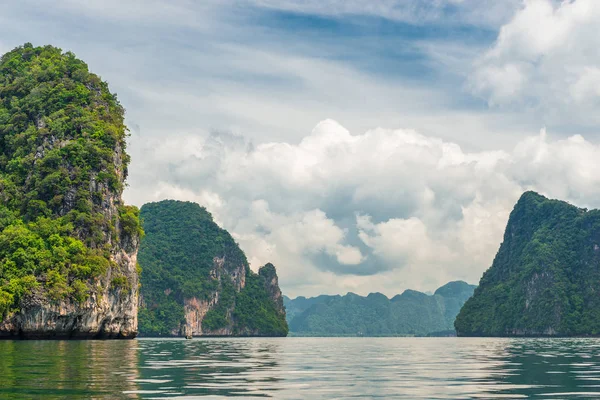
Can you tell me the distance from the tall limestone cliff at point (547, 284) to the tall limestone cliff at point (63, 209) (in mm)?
110147

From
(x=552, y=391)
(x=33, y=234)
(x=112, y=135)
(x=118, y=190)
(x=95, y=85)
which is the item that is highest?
(x=95, y=85)

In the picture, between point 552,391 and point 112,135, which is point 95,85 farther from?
point 552,391

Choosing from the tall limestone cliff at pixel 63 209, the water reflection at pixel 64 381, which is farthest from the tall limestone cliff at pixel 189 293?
the water reflection at pixel 64 381

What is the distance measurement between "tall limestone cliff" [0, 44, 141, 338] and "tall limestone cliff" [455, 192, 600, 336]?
11015 centimetres

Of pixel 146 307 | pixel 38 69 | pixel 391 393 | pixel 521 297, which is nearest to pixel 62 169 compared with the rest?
pixel 38 69

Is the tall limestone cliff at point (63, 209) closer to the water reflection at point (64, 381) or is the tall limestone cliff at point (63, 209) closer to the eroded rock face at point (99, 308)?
the eroded rock face at point (99, 308)

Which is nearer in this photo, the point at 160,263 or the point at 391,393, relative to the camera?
the point at 391,393

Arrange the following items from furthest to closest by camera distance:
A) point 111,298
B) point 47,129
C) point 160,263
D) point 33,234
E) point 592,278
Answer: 1. point 160,263
2. point 592,278
3. point 47,129
4. point 111,298
5. point 33,234

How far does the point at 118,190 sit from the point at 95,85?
17.7m

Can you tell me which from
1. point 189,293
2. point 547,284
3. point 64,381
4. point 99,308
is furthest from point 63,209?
point 547,284

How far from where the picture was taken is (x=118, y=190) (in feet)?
268

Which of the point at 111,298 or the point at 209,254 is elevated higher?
the point at 209,254

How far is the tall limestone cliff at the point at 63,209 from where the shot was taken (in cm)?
6288

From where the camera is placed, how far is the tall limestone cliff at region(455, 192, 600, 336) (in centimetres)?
15900
